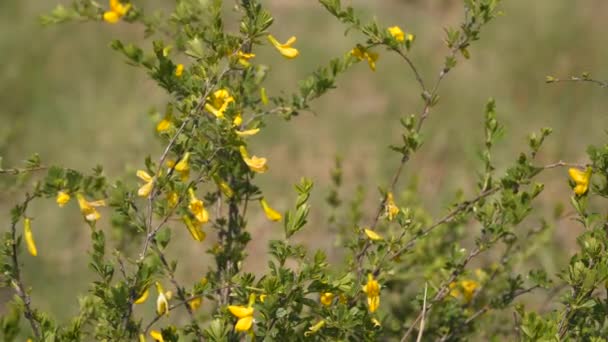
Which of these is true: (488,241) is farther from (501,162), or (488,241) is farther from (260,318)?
(501,162)

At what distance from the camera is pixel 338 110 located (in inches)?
236

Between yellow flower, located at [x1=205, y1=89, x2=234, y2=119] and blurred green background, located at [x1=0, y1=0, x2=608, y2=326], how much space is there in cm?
257

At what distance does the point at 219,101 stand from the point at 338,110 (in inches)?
175

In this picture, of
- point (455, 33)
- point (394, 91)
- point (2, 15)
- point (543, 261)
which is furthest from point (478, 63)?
point (455, 33)

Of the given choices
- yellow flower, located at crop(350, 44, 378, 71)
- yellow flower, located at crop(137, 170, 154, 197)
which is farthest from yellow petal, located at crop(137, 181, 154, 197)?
yellow flower, located at crop(350, 44, 378, 71)

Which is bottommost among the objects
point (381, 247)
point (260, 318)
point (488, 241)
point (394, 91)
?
point (260, 318)

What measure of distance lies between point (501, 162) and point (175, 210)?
341cm

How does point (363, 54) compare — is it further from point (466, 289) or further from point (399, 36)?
point (466, 289)

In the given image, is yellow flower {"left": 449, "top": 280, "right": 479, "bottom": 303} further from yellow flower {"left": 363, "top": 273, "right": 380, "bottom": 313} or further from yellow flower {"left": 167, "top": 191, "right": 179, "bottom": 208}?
yellow flower {"left": 167, "top": 191, "right": 179, "bottom": 208}

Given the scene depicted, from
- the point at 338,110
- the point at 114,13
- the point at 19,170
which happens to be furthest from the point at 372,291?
the point at 338,110

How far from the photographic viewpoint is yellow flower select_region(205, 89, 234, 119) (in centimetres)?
157

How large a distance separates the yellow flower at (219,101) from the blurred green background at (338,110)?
257cm

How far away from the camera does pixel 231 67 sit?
1.50m

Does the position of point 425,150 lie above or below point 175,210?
above
